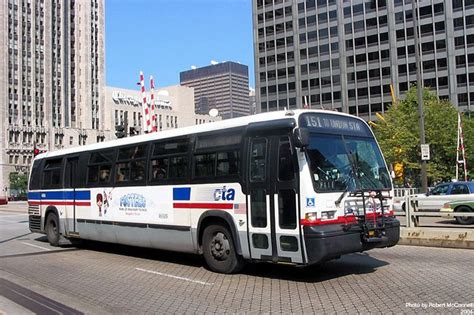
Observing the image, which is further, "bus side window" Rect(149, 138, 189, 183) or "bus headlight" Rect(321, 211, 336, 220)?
"bus side window" Rect(149, 138, 189, 183)

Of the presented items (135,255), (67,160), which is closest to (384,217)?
(135,255)

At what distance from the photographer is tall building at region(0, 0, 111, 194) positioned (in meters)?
113

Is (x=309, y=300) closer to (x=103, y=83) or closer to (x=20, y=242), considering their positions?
(x=20, y=242)

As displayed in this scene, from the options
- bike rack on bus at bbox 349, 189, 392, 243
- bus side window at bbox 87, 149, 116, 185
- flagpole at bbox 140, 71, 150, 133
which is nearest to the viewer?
bike rack on bus at bbox 349, 189, 392, 243

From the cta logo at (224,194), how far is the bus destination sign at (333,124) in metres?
1.93

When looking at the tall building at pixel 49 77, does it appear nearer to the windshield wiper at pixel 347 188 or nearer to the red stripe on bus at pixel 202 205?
the red stripe on bus at pixel 202 205

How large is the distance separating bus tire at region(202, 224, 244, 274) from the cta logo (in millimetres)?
563

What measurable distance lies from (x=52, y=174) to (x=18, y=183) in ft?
328

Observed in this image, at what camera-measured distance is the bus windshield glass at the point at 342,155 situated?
865 centimetres

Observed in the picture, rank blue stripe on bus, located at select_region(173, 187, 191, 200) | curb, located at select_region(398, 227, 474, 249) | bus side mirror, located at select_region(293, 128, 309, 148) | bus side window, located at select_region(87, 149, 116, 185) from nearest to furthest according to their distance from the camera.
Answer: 1. bus side mirror, located at select_region(293, 128, 309, 148)
2. blue stripe on bus, located at select_region(173, 187, 191, 200)
3. curb, located at select_region(398, 227, 474, 249)
4. bus side window, located at select_region(87, 149, 116, 185)

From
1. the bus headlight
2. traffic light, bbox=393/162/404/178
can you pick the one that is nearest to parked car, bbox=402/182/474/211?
the bus headlight

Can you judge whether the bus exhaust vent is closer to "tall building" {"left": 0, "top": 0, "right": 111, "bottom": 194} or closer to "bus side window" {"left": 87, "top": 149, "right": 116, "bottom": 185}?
"bus side window" {"left": 87, "top": 149, "right": 116, "bottom": 185}

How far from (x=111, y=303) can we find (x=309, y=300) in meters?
3.08

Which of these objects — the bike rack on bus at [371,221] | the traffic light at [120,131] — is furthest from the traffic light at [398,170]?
the bike rack on bus at [371,221]
